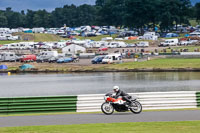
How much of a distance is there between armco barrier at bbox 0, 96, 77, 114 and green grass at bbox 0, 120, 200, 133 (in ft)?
18.8

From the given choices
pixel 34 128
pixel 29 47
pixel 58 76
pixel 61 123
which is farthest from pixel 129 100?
pixel 29 47

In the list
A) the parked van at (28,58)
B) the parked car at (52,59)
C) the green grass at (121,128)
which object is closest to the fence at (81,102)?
the green grass at (121,128)

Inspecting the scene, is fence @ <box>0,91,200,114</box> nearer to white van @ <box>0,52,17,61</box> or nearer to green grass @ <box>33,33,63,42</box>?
white van @ <box>0,52,17,61</box>

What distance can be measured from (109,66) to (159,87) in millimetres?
30821

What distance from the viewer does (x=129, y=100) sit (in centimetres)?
2623

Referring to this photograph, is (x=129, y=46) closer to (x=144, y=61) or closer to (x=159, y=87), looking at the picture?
(x=144, y=61)

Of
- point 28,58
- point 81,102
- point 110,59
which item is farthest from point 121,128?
point 28,58

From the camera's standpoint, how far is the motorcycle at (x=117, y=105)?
86.2 feet

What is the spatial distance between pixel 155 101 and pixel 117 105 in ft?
10.7

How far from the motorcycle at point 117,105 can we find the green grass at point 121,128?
139 inches

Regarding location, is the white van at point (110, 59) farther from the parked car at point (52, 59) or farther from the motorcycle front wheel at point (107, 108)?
the motorcycle front wheel at point (107, 108)

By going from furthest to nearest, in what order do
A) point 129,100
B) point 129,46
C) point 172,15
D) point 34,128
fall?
point 172,15 < point 129,46 < point 129,100 < point 34,128

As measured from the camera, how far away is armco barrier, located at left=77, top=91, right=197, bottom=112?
2831 cm

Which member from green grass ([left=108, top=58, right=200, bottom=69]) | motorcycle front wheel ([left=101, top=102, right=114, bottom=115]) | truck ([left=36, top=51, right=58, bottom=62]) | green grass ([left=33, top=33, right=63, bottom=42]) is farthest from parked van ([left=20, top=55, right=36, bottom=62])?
motorcycle front wheel ([left=101, top=102, right=114, bottom=115])
